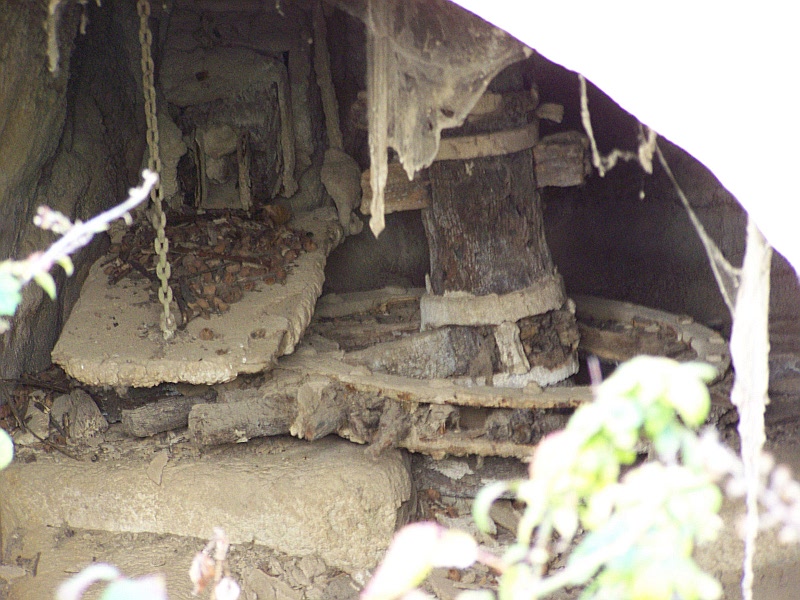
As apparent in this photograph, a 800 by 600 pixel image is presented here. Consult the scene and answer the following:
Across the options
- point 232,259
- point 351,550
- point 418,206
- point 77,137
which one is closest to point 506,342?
point 418,206

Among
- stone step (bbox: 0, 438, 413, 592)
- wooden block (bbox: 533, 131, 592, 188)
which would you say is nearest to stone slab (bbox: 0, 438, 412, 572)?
stone step (bbox: 0, 438, 413, 592)

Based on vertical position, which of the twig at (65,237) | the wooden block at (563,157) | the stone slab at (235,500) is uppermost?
the wooden block at (563,157)

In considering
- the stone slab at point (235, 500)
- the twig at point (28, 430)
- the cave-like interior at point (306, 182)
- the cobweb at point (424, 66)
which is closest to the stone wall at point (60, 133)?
the cave-like interior at point (306, 182)

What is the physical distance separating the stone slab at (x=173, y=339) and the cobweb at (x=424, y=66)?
1250 millimetres

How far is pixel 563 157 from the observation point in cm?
418

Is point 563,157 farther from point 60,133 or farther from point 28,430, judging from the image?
point 28,430

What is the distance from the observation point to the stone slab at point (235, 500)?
3.85 metres

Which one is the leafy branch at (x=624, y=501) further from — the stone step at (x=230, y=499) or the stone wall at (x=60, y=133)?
the stone wall at (x=60, y=133)

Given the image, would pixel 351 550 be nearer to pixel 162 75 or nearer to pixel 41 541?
pixel 41 541

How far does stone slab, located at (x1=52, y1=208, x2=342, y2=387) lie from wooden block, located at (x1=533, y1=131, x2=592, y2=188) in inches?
52.5

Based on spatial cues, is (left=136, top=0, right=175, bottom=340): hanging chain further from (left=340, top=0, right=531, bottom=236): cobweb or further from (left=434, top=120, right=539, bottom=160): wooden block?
(left=434, top=120, right=539, bottom=160): wooden block

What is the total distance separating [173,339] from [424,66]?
5.72 ft

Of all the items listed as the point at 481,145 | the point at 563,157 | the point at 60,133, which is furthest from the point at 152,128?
the point at 563,157

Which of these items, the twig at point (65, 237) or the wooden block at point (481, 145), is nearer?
the twig at point (65, 237)
